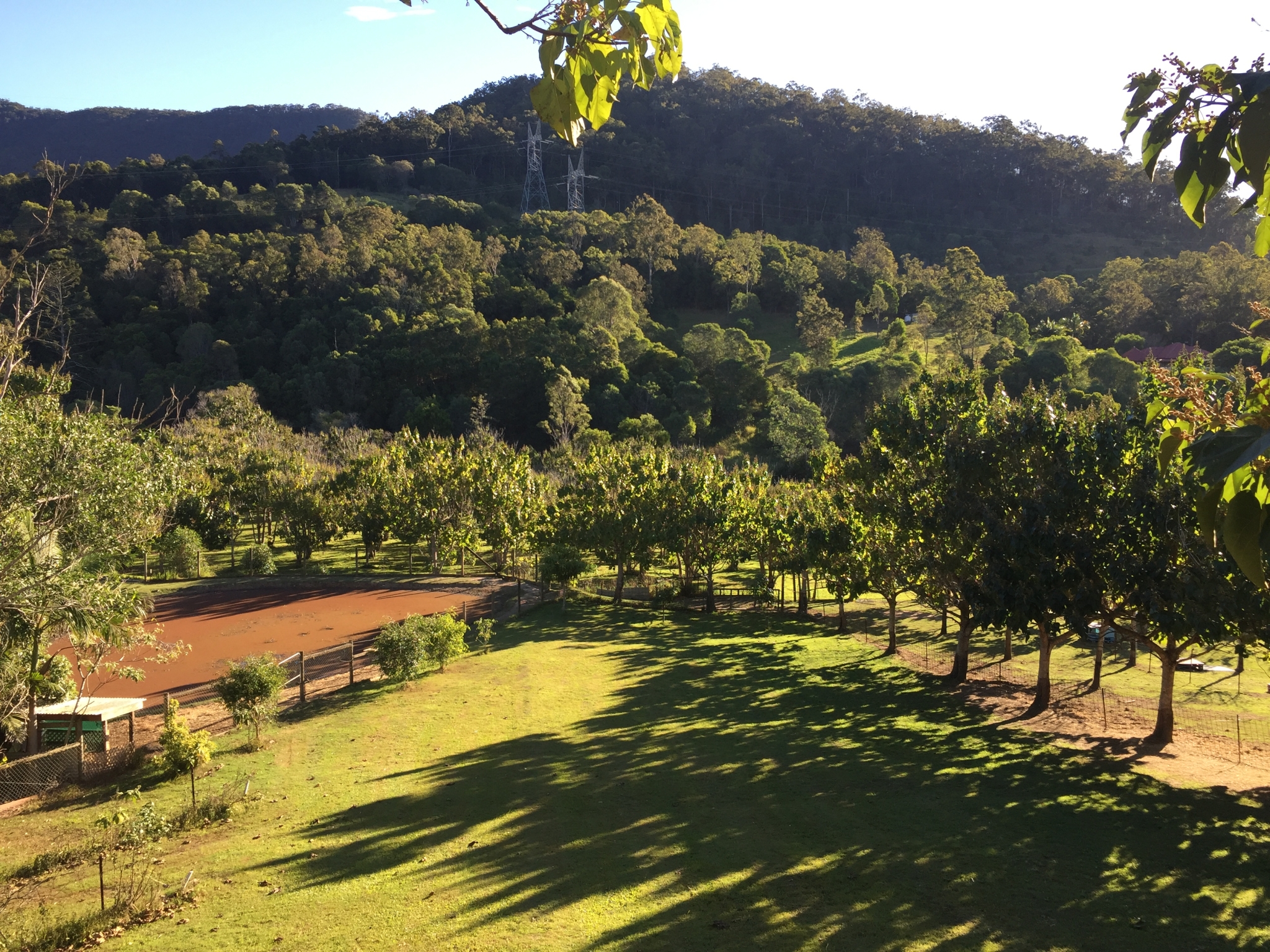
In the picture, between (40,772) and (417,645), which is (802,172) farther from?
(40,772)

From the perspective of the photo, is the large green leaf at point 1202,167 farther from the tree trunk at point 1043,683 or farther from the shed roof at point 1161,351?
the shed roof at point 1161,351

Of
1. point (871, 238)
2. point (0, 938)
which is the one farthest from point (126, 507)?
point (871, 238)

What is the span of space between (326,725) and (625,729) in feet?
18.0

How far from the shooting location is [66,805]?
1136 cm

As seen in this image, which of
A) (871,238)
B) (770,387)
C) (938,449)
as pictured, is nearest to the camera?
(938,449)

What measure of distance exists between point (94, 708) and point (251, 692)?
9.01 ft

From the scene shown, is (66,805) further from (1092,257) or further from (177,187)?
(1092,257)

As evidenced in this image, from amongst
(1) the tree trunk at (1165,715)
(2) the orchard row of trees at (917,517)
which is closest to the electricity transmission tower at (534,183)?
(2) the orchard row of trees at (917,517)

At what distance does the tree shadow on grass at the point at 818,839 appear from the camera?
777 cm

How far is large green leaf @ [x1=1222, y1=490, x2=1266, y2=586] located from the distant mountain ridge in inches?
7301

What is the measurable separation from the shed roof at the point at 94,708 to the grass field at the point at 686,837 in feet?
6.81

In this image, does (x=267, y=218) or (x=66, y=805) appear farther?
(x=267, y=218)

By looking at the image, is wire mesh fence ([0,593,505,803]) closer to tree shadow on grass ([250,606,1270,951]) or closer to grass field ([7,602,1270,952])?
grass field ([7,602,1270,952])

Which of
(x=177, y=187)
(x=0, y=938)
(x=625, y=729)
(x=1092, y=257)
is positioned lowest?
(x=625, y=729)
